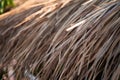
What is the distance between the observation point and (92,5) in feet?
5.65

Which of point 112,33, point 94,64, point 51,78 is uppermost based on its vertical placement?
point 112,33

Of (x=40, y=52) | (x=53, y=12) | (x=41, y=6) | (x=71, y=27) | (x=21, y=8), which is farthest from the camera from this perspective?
(x=21, y=8)

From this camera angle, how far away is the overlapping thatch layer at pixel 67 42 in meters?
1.50

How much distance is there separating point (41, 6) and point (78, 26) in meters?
0.53

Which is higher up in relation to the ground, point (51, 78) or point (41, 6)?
point (41, 6)

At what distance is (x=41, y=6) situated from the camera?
2.12 metres

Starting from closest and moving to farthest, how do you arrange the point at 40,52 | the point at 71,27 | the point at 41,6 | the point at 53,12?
the point at 71,27 < the point at 40,52 < the point at 53,12 < the point at 41,6

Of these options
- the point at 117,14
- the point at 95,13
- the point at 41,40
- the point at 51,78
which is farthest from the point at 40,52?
the point at 117,14

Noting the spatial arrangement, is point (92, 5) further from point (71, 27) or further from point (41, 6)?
point (41, 6)

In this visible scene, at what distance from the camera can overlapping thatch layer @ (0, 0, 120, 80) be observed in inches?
59.1

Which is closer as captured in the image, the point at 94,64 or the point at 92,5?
the point at 94,64

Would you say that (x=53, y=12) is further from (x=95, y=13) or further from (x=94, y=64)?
(x=94, y=64)

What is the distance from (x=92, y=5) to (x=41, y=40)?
369 mm

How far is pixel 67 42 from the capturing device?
1642mm
